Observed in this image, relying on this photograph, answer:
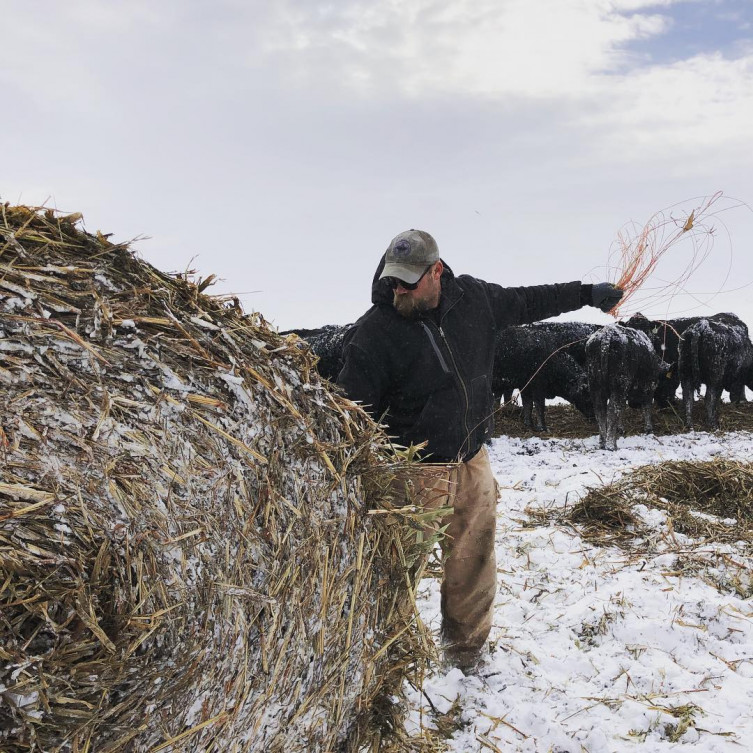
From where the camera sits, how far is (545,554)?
17.7ft

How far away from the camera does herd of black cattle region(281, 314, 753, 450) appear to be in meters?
11.3

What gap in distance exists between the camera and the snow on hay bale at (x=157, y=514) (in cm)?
194

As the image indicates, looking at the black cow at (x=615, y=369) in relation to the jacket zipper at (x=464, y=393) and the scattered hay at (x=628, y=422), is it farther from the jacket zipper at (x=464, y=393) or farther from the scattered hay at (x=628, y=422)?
the jacket zipper at (x=464, y=393)

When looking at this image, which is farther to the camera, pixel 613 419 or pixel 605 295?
pixel 613 419

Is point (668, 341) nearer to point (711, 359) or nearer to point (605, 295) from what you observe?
point (711, 359)

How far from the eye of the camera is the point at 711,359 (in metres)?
12.4

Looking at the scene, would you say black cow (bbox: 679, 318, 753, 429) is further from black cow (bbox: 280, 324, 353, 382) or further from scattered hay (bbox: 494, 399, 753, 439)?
black cow (bbox: 280, 324, 353, 382)

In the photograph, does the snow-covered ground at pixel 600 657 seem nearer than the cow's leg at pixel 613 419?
Yes

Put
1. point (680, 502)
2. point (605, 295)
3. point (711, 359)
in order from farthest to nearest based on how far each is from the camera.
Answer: point (711, 359), point (680, 502), point (605, 295)

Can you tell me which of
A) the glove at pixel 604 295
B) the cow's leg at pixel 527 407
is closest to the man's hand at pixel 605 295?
the glove at pixel 604 295

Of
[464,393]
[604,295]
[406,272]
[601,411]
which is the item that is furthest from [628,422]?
[406,272]

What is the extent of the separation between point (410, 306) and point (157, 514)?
1.91m

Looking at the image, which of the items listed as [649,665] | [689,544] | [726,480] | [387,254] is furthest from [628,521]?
[387,254]

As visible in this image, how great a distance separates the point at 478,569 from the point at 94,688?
231 centimetres
